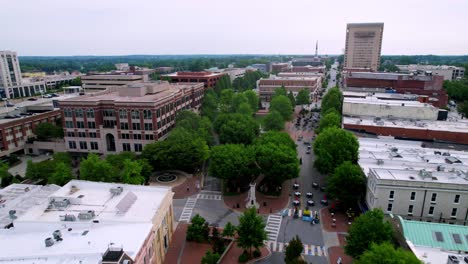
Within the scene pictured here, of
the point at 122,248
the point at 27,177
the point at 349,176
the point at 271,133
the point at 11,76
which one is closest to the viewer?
the point at 122,248

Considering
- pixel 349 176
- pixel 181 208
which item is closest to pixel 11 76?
pixel 181 208

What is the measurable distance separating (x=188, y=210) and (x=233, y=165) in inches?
479

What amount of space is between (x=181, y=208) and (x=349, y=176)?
3161 cm

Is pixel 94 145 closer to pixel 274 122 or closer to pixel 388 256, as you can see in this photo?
pixel 274 122

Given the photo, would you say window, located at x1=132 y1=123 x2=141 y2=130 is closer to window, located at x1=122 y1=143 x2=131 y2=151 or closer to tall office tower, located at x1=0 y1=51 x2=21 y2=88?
window, located at x1=122 y1=143 x2=131 y2=151

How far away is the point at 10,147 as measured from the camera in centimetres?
8700

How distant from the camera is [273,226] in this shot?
51.6 m

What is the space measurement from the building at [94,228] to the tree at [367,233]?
82.3 ft

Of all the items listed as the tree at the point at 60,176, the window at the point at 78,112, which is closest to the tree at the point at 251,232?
the tree at the point at 60,176

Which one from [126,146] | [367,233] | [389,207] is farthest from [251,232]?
→ [126,146]

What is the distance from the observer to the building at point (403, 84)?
129 metres

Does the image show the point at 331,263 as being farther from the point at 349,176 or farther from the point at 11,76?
the point at 11,76

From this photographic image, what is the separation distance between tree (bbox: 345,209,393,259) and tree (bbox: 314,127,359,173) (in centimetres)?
2368

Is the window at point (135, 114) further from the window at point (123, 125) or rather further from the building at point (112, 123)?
the window at point (123, 125)
